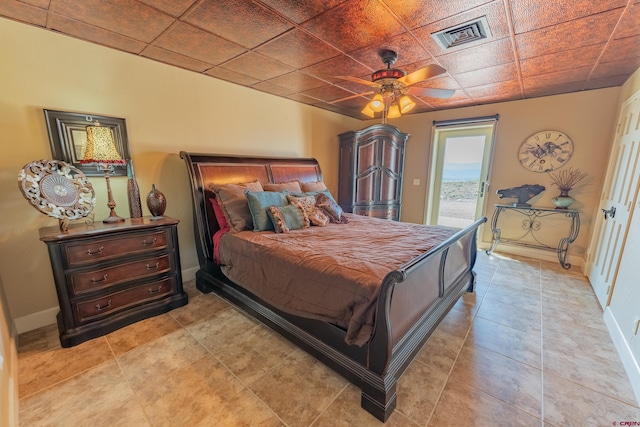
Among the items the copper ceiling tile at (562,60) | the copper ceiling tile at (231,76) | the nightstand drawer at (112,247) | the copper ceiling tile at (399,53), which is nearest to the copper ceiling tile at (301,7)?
the copper ceiling tile at (399,53)

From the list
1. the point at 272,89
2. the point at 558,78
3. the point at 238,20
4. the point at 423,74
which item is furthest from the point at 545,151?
the point at 238,20

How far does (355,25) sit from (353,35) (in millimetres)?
137

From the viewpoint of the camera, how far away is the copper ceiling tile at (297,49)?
6.95 feet

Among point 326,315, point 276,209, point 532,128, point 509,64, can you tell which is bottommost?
point 326,315

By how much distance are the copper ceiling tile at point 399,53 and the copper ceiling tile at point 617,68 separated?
1815mm

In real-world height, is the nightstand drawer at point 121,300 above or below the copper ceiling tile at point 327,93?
below

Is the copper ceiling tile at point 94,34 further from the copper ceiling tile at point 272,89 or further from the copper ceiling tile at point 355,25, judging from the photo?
the copper ceiling tile at point 355,25

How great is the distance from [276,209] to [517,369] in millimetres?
2264

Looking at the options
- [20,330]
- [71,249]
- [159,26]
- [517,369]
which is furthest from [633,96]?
[20,330]

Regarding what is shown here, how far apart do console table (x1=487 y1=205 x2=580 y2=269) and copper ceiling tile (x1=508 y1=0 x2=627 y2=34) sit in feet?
8.73

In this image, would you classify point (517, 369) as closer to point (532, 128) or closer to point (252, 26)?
point (252, 26)

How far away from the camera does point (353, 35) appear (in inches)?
81.0

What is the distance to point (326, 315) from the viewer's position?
1.58m

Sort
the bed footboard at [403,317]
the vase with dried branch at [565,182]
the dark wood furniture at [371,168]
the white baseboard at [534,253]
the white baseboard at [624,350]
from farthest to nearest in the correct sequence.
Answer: the dark wood furniture at [371,168] < the white baseboard at [534,253] < the vase with dried branch at [565,182] < the white baseboard at [624,350] < the bed footboard at [403,317]
